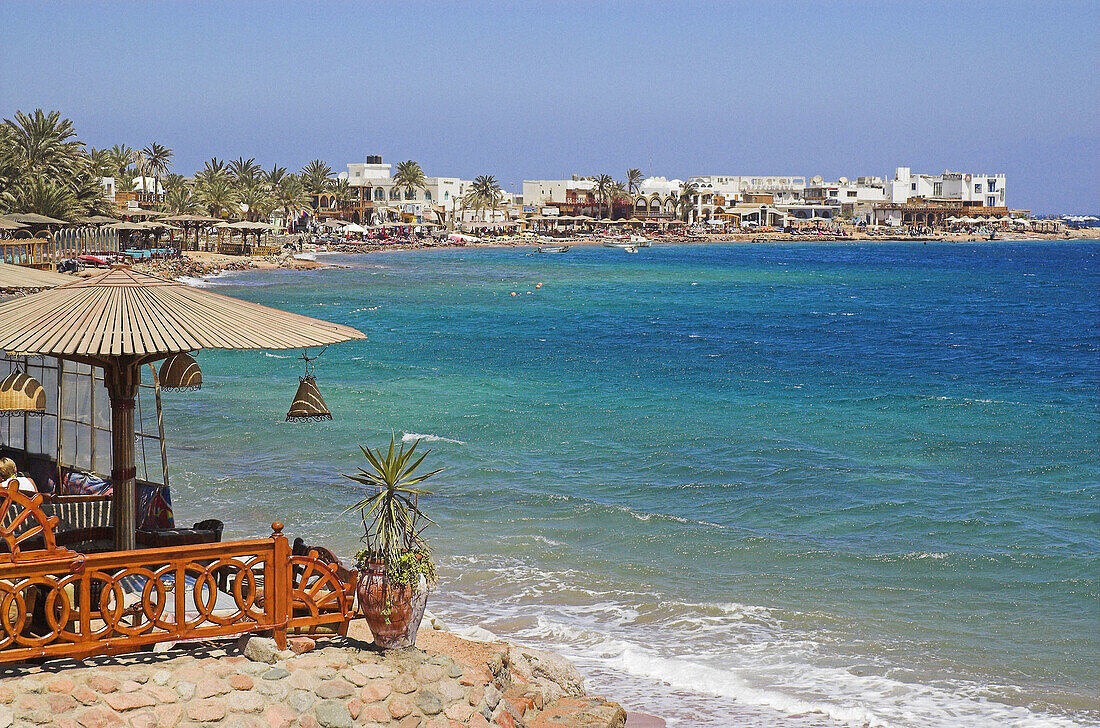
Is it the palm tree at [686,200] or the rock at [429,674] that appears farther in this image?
the palm tree at [686,200]

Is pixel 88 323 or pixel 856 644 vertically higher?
pixel 88 323

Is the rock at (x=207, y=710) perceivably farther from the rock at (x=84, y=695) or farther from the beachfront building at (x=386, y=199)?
the beachfront building at (x=386, y=199)

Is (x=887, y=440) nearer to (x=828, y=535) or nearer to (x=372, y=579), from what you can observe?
(x=828, y=535)

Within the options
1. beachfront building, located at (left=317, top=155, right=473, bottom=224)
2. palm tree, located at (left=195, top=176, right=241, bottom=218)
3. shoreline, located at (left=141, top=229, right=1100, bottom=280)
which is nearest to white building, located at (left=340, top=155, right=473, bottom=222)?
beachfront building, located at (left=317, top=155, right=473, bottom=224)

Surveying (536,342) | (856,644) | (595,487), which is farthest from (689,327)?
(856,644)

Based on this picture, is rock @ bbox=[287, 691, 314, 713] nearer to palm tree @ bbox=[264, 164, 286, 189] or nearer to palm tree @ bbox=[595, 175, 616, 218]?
palm tree @ bbox=[264, 164, 286, 189]

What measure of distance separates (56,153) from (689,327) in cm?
3604

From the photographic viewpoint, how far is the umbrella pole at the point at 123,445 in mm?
7602

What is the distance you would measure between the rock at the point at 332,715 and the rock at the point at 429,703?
0.48 metres

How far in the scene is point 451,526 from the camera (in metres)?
15.2

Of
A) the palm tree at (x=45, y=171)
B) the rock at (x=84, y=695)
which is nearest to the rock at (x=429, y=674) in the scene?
the rock at (x=84, y=695)

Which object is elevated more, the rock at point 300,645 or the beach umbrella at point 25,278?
the beach umbrella at point 25,278

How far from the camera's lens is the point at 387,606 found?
745 centimetres

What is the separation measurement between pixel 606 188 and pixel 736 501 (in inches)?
6550
